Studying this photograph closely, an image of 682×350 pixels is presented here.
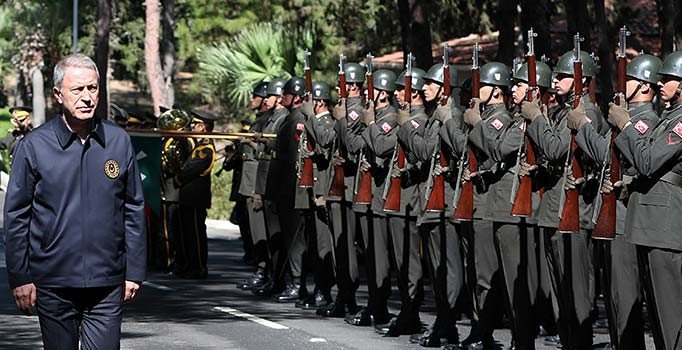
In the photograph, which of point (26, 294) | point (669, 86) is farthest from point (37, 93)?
point (26, 294)

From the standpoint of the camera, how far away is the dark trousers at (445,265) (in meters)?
12.5

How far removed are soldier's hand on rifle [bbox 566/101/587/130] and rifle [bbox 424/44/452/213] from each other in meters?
1.80

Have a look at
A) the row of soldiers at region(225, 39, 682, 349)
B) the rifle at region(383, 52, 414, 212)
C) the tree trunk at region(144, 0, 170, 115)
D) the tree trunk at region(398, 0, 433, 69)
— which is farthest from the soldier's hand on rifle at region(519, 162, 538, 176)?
the tree trunk at region(144, 0, 170, 115)

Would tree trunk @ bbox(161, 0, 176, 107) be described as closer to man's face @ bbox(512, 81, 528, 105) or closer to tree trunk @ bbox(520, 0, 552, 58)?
tree trunk @ bbox(520, 0, 552, 58)

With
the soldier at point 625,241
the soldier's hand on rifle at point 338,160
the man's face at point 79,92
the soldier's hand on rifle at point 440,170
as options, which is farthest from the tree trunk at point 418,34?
the man's face at point 79,92

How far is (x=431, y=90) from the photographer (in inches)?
506

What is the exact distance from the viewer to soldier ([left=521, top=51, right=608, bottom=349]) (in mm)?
11039

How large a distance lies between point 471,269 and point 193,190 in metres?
7.70

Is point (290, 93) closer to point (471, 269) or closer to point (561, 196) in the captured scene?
point (471, 269)

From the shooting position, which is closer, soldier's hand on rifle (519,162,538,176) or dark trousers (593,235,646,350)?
dark trousers (593,235,646,350)

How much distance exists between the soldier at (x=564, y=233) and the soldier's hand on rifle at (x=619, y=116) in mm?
1295

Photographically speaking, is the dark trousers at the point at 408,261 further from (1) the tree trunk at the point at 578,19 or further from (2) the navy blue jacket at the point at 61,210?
(1) the tree trunk at the point at 578,19

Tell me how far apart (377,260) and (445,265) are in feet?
4.16

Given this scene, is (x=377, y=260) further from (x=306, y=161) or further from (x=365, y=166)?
(x=306, y=161)
